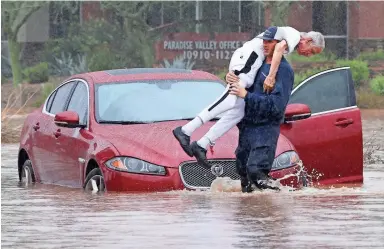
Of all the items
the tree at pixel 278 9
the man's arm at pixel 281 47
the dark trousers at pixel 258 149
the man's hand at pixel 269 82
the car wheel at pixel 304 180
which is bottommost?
the car wheel at pixel 304 180

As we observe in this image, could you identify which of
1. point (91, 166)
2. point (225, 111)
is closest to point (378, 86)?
point (91, 166)

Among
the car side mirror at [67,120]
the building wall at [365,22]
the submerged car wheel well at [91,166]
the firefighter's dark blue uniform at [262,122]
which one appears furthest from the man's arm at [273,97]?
the building wall at [365,22]

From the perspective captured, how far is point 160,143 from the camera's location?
14.5 metres

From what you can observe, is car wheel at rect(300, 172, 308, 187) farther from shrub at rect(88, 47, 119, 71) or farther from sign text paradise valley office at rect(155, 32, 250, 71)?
sign text paradise valley office at rect(155, 32, 250, 71)

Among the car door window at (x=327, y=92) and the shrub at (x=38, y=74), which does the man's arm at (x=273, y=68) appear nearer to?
the car door window at (x=327, y=92)

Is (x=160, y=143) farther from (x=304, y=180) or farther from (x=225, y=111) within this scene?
(x=304, y=180)

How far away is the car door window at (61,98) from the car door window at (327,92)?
244cm

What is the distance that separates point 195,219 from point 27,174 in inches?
210

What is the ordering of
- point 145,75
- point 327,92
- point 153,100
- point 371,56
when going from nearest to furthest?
point 153,100 < point 327,92 < point 145,75 < point 371,56

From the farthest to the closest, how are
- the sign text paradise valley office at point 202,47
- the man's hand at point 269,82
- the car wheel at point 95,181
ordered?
1. the sign text paradise valley office at point 202,47
2. the car wheel at point 95,181
3. the man's hand at point 269,82

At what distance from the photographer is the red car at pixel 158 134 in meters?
14.4

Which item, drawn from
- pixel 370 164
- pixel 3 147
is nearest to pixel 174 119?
pixel 370 164

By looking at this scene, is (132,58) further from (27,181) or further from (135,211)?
(135,211)

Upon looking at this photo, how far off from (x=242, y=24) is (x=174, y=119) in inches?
1196
